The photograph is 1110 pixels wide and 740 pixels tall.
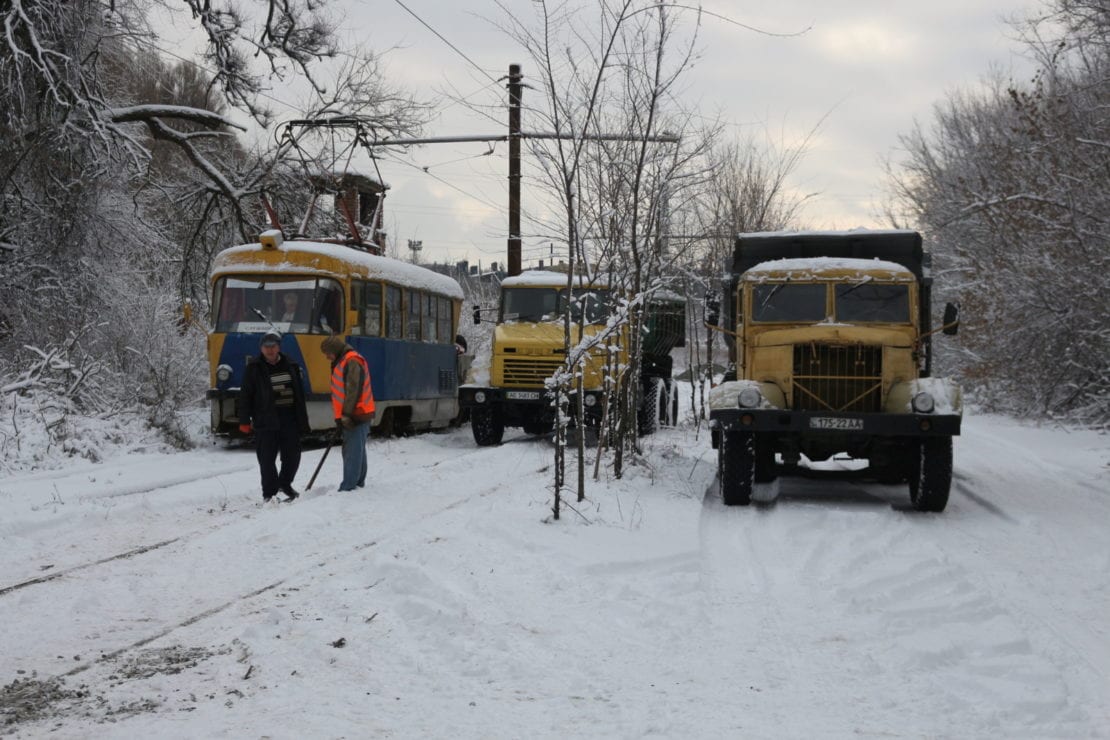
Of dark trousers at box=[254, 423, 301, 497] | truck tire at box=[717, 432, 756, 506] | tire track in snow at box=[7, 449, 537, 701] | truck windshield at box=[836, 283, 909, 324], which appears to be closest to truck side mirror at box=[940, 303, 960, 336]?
truck windshield at box=[836, 283, 909, 324]

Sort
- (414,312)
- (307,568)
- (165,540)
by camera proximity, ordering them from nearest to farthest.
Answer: (307,568) → (165,540) → (414,312)

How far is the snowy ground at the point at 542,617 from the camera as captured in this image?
4914 mm

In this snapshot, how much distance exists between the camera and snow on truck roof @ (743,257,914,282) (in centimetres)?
1245

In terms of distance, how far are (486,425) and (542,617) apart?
12.7m

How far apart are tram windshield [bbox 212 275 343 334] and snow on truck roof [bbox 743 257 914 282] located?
263 inches

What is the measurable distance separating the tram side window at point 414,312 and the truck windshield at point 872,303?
8.85 meters

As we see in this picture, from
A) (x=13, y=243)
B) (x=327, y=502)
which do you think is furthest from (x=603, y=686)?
(x=13, y=243)

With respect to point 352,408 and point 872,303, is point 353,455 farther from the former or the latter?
point 872,303

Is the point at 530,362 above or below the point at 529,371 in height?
above

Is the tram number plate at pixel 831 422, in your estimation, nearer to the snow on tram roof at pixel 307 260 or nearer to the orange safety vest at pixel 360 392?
the orange safety vest at pixel 360 392

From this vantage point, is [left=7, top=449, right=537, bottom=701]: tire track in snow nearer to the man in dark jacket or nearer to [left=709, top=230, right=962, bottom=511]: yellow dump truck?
the man in dark jacket

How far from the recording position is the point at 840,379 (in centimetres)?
1177

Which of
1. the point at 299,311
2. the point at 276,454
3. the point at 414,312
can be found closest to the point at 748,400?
the point at 276,454

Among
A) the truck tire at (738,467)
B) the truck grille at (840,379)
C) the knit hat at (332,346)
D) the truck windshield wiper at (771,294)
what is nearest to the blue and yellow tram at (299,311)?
the knit hat at (332,346)
